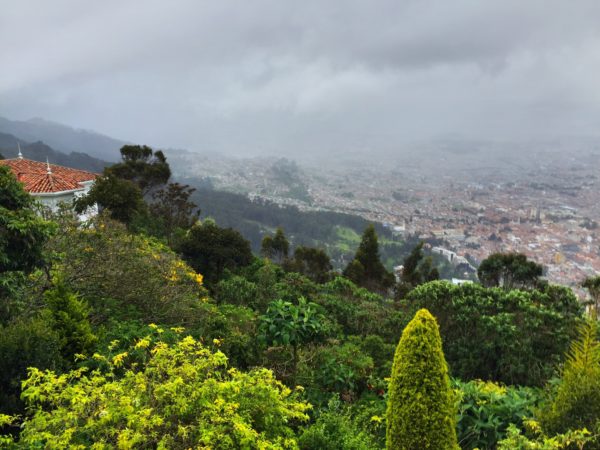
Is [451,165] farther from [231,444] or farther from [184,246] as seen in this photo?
[231,444]

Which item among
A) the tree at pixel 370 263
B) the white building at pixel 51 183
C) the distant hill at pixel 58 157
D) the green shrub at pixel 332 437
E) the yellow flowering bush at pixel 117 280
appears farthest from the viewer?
the distant hill at pixel 58 157

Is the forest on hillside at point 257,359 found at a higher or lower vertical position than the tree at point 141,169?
lower

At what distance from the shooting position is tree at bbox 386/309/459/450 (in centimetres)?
406

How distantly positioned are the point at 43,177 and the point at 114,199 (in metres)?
3.50

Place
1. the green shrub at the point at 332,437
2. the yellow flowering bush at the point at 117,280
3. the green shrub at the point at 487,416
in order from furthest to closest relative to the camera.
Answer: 1. the yellow flowering bush at the point at 117,280
2. the green shrub at the point at 487,416
3. the green shrub at the point at 332,437

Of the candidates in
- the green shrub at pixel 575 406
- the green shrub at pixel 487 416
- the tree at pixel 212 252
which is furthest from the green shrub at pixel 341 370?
the tree at pixel 212 252

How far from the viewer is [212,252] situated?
14.5 meters

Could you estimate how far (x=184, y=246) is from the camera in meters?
14.8

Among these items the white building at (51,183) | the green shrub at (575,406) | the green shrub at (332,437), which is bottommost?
the green shrub at (332,437)

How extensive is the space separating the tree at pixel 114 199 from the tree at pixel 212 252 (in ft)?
8.35

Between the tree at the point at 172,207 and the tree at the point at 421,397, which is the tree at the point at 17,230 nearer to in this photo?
the tree at the point at 421,397

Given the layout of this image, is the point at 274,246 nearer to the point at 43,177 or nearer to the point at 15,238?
the point at 43,177

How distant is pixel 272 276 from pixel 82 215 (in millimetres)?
8369

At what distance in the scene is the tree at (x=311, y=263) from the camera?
21.1 m
